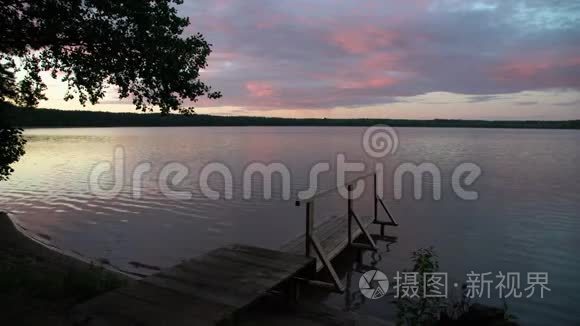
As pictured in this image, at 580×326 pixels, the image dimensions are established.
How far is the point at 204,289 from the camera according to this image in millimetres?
7523

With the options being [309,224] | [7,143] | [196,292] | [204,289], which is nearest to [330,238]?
[309,224]

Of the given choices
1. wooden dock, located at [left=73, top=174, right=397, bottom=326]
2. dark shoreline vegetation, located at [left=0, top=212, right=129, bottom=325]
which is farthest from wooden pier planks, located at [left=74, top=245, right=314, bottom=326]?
dark shoreline vegetation, located at [left=0, top=212, right=129, bottom=325]

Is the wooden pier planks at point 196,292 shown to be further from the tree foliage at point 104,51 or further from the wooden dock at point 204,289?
the tree foliage at point 104,51

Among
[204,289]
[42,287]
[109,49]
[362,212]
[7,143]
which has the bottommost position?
[362,212]

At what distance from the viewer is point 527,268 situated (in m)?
13.9

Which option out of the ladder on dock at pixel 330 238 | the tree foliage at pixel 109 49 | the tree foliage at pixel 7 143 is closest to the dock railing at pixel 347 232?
the ladder on dock at pixel 330 238

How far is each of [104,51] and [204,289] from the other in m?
6.22

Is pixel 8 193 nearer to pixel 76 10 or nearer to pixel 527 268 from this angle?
pixel 76 10

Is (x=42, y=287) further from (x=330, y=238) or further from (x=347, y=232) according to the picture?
(x=347, y=232)

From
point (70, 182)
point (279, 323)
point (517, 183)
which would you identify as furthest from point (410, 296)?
point (70, 182)

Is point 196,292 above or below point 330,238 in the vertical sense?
above

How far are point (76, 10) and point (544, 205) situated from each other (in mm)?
26887

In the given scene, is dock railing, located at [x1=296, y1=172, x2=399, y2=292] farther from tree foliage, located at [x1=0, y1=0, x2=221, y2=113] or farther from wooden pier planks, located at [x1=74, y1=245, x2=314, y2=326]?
tree foliage, located at [x1=0, y1=0, x2=221, y2=113]

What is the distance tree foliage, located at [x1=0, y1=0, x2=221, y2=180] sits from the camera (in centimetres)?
871
